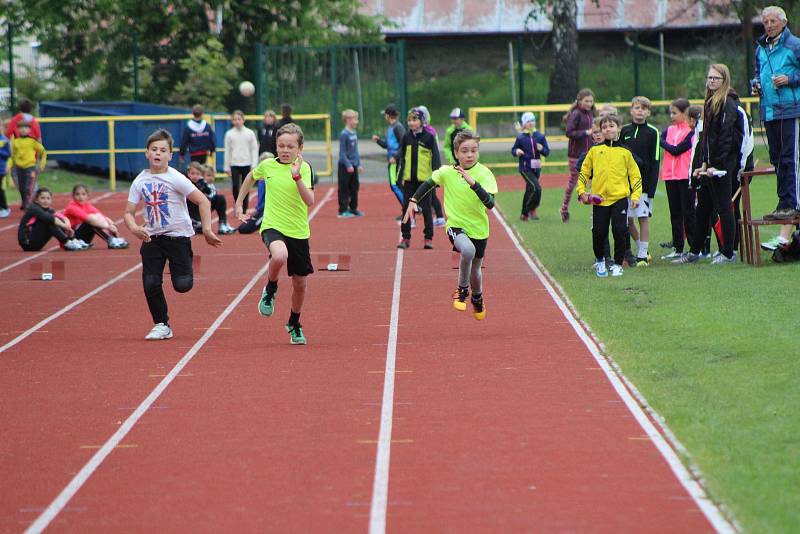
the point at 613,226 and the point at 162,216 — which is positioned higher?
the point at 162,216

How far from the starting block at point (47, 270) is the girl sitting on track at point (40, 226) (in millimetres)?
1621

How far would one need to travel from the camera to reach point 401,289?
14.2 m

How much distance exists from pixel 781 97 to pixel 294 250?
5.59 meters

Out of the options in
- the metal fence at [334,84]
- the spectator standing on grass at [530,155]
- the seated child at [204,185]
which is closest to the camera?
the seated child at [204,185]

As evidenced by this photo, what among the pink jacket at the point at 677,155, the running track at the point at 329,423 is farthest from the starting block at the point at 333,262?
the pink jacket at the point at 677,155

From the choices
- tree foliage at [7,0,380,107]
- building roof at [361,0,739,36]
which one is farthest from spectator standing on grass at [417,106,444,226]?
building roof at [361,0,739,36]

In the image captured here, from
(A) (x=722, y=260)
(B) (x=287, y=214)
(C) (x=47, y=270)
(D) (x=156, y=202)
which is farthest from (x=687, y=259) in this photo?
(C) (x=47, y=270)

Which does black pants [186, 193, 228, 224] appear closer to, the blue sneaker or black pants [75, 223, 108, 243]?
black pants [75, 223, 108, 243]

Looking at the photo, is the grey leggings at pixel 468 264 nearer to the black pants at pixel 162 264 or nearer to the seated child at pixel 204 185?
the black pants at pixel 162 264

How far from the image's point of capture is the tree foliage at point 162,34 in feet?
124

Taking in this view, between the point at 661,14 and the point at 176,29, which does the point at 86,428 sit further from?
the point at 661,14

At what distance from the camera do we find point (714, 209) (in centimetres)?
1506

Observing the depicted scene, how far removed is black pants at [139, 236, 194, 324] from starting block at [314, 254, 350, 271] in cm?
485

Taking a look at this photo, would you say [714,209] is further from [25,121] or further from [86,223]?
[25,121]
